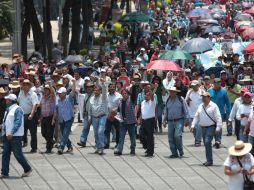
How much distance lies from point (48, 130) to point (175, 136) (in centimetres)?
257

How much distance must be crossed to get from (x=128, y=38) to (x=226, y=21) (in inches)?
568

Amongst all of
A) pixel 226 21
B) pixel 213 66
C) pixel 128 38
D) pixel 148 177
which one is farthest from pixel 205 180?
pixel 226 21

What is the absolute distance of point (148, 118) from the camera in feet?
76.0

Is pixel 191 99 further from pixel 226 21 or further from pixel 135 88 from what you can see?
pixel 226 21

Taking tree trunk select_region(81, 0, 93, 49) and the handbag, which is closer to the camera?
the handbag

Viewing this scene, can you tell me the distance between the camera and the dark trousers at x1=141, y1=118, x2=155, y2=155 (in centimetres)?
2291

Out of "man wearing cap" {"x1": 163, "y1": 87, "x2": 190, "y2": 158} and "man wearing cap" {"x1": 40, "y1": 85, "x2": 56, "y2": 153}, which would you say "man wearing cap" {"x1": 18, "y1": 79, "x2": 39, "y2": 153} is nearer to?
"man wearing cap" {"x1": 40, "y1": 85, "x2": 56, "y2": 153}

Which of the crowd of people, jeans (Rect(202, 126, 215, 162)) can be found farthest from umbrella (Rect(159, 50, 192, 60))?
jeans (Rect(202, 126, 215, 162))

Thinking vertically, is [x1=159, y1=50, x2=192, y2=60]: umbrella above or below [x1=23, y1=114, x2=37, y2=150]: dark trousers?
below

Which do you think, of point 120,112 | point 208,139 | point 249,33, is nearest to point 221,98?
point 120,112

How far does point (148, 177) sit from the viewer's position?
68.7ft

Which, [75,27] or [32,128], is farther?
[75,27]

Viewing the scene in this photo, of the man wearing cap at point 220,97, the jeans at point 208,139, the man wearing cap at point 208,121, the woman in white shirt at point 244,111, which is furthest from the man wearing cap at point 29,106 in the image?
the man wearing cap at point 220,97

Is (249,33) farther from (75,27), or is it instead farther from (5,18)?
(5,18)
